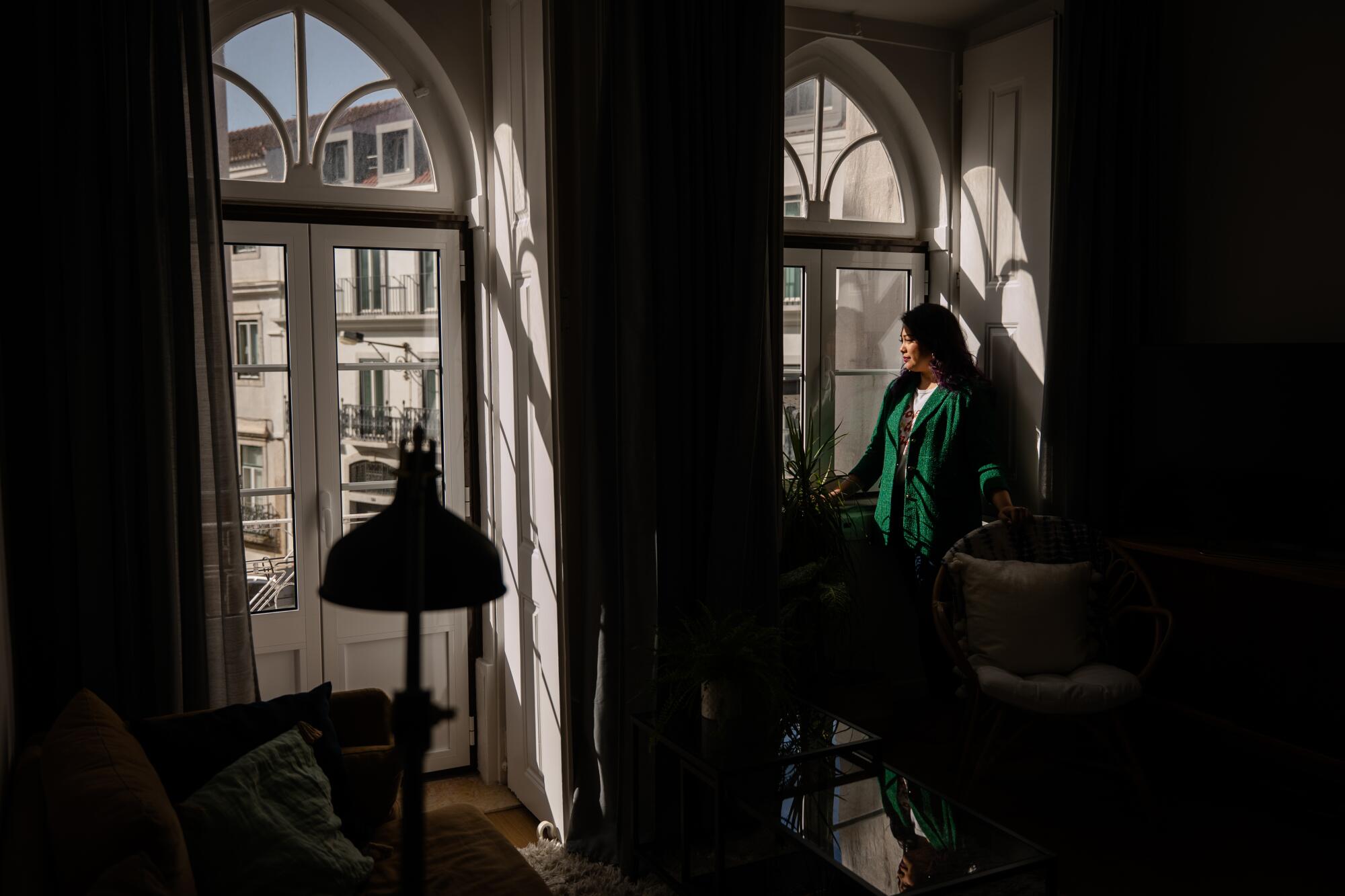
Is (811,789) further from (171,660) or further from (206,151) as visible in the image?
(206,151)

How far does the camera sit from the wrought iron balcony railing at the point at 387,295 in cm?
357

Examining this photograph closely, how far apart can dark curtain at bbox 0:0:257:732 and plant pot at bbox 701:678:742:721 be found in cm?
134

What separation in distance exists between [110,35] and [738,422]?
1977 millimetres

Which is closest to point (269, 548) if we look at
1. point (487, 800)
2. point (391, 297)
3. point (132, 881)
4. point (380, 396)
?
point (380, 396)

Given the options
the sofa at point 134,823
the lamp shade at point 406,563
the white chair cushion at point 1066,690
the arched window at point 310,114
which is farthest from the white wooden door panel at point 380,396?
the lamp shade at point 406,563

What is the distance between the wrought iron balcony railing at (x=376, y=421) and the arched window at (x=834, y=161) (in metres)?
1.81

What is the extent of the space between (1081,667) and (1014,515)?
61cm

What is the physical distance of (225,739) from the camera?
2.22m

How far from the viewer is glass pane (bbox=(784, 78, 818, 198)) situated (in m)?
4.33

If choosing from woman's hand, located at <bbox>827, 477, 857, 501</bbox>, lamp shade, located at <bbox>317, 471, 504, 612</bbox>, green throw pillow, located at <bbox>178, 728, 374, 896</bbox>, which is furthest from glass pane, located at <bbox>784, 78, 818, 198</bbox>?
lamp shade, located at <bbox>317, 471, 504, 612</bbox>

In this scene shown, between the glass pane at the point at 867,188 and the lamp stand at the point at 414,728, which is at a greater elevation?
the glass pane at the point at 867,188

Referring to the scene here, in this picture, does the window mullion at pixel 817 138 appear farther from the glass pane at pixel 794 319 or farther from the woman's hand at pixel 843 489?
the woman's hand at pixel 843 489

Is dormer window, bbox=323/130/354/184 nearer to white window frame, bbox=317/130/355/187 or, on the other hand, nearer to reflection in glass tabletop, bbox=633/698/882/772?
white window frame, bbox=317/130/355/187

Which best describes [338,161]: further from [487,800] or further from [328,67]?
[487,800]
